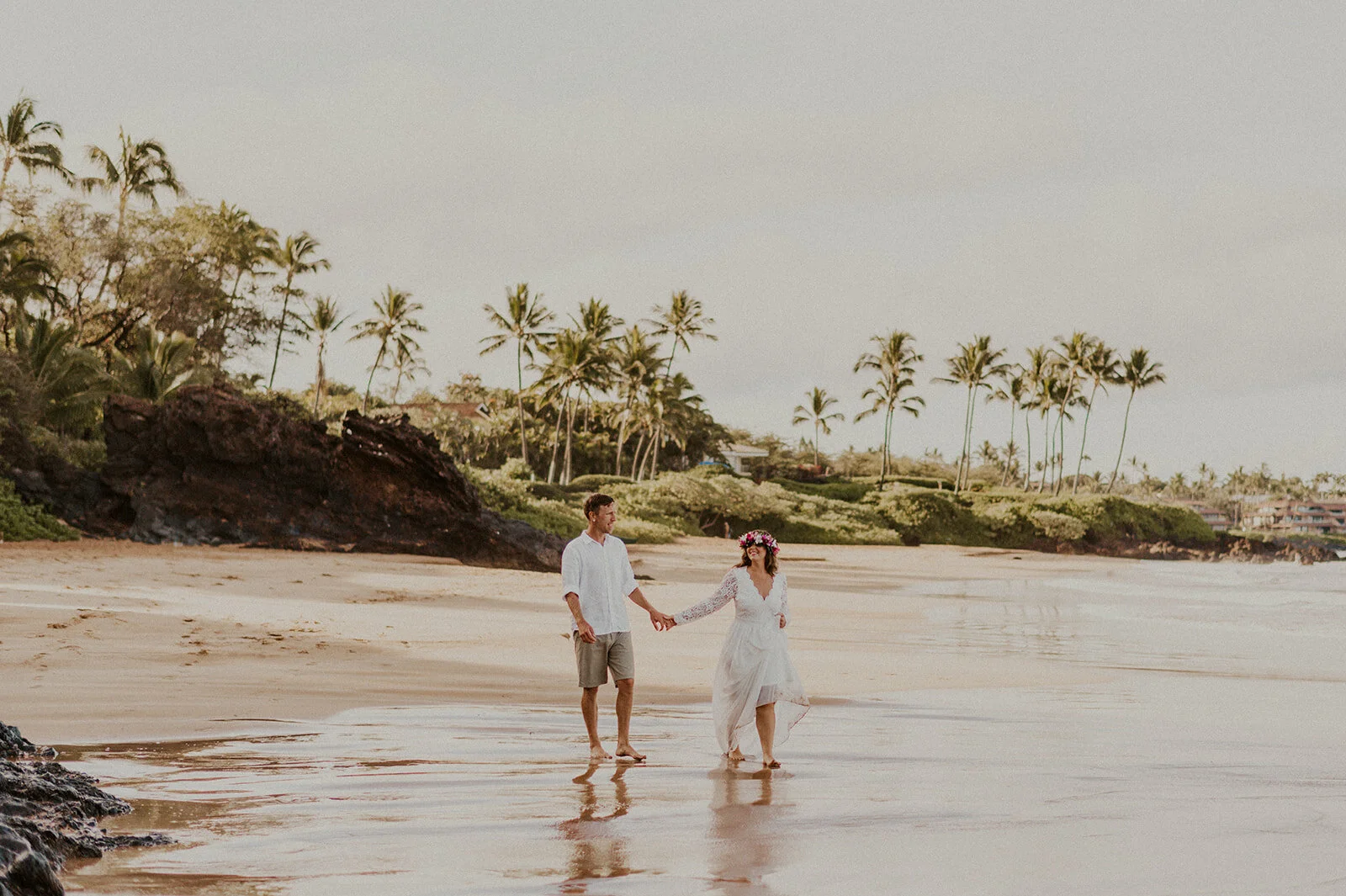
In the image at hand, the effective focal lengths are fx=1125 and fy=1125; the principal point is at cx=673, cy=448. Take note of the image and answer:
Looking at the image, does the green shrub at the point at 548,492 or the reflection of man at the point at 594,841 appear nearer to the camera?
the reflection of man at the point at 594,841

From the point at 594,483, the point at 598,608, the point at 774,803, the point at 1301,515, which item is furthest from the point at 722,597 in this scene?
the point at 1301,515

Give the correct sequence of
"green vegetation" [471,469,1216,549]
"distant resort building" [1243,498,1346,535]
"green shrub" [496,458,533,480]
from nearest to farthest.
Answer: "green vegetation" [471,469,1216,549], "green shrub" [496,458,533,480], "distant resort building" [1243,498,1346,535]

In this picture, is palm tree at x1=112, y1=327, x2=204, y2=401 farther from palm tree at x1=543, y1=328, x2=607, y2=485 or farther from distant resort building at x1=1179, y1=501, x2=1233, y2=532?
distant resort building at x1=1179, y1=501, x2=1233, y2=532

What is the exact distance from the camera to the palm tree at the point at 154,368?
108ft

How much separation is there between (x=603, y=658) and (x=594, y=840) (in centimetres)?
212

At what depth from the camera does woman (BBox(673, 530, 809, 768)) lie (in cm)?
661

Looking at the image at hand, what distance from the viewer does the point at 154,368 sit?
108ft

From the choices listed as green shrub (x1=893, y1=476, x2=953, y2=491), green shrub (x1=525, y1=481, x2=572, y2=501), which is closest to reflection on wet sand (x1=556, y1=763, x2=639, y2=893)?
green shrub (x1=525, y1=481, x2=572, y2=501)

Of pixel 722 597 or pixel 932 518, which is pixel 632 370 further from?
pixel 722 597

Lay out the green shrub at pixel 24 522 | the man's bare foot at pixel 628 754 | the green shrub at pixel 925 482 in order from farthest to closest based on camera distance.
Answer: the green shrub at pixel 925 482 → the green shrub at pixel 24 522 → the man's bare foot at pixel 628 754

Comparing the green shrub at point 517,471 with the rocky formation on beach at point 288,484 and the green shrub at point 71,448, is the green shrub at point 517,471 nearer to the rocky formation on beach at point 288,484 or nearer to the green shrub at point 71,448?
the green shrub at point 71,448

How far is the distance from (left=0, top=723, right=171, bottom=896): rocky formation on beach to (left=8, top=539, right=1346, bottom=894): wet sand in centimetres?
13

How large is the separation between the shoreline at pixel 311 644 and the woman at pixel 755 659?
1.89 meters

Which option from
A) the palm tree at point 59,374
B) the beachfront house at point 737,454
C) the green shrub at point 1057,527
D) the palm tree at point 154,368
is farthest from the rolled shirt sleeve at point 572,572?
the beachfront house at point 737,454
